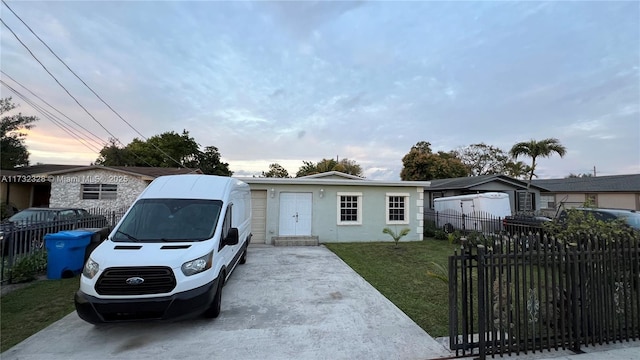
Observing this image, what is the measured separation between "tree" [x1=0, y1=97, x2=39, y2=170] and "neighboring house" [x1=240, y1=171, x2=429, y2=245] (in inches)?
1056

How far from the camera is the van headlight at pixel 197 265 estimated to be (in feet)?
12.6

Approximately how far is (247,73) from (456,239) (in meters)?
11.9

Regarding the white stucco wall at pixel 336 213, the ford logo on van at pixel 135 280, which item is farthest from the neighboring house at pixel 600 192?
the ford logo on van at pixel 135 280

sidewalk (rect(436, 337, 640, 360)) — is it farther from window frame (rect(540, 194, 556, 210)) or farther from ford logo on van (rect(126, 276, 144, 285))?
window frame (rect(540, 194, 556, 210))

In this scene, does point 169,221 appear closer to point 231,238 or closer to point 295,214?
point 231,238

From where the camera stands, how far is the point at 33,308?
468 cm

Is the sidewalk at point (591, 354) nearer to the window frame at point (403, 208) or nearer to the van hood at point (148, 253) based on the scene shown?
the van hood at point (148, 253)

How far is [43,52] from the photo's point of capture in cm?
928

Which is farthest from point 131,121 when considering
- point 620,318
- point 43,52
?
point 620,318

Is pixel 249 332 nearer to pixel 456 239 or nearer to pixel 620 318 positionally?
pixel 620 318

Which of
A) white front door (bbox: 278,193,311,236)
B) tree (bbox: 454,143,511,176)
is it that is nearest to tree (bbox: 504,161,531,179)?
tree (bbox: 454,143,511,176)

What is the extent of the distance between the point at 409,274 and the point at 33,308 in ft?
24.5

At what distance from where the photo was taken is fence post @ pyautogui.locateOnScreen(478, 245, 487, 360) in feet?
10.7

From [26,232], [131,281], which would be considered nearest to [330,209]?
[131,281]
